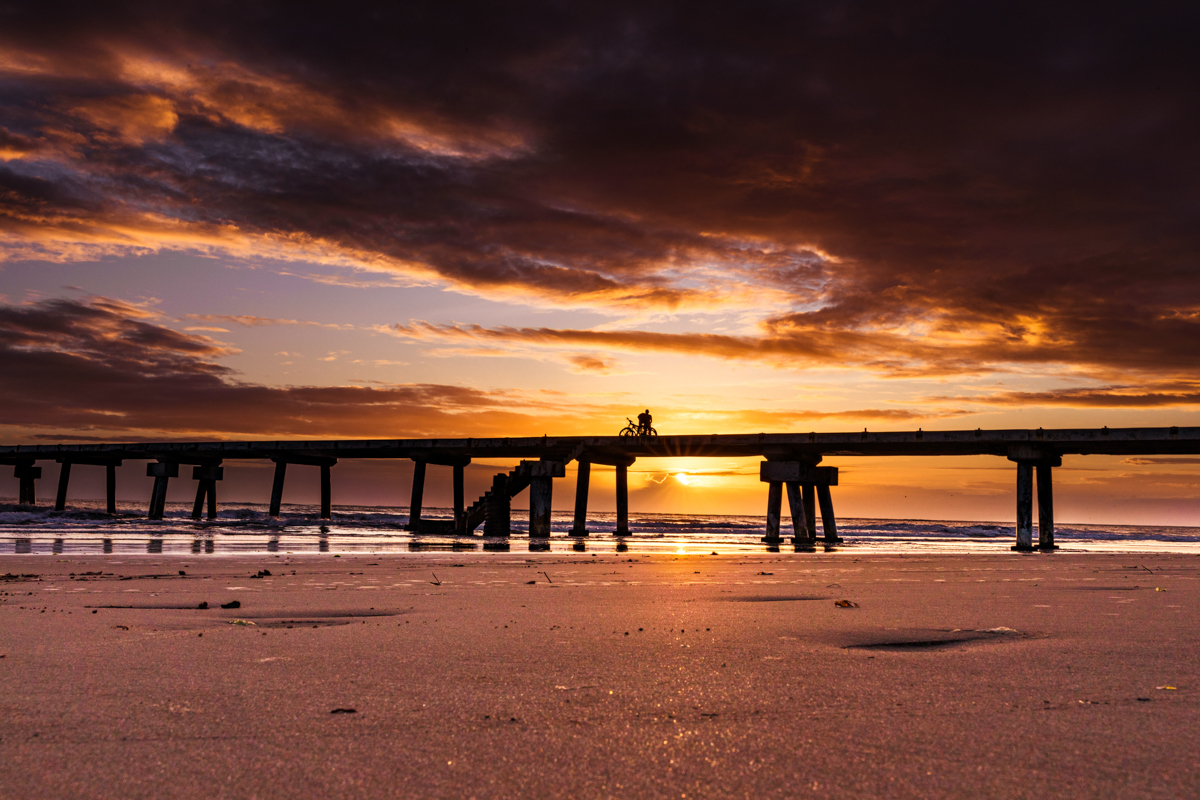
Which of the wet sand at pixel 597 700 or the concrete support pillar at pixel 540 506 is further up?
the wet sand at pixel 597 700

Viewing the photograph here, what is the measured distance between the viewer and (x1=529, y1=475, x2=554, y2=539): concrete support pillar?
124 feet

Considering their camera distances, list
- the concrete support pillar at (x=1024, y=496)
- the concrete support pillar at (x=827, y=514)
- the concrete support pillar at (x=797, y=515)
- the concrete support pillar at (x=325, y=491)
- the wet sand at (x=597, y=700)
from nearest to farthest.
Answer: the wet sand at (x=597, y=700), the concrete support pillar at (x=1024, y=496), the concrete support pillar at (x=797, y=515), the concrete support pillar at (x=827, y=514), the concrete support pillar at (x=325, y=491)

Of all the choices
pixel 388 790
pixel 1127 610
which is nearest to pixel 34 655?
pixel 388 790

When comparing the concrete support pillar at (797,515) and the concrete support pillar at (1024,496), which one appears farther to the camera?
the concrete support pillar at (797,515)

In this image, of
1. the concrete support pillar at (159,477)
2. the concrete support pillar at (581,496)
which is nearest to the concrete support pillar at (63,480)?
the concrete support pillar at (159,477)

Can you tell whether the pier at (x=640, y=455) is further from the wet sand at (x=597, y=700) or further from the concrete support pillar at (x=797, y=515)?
the wet sand at (x=597, y=700)

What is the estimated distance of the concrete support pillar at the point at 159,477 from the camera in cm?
5453

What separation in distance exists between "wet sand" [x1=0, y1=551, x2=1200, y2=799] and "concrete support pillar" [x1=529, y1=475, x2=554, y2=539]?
1209 inches

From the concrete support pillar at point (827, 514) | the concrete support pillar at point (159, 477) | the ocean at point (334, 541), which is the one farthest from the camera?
the concrete support pillar at point (159, 477)

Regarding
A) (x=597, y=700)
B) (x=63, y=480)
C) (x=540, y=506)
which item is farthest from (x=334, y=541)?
(x=63, y=480)

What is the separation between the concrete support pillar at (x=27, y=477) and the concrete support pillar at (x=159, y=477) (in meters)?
18.3

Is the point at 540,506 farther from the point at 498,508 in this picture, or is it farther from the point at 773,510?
the point at 773,510

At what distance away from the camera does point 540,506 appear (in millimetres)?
38250

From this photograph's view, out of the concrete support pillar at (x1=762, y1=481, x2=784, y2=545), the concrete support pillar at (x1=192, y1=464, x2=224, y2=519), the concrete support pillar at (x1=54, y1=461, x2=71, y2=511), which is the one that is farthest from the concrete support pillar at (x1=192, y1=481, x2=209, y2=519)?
the concrete support pillar at (x1=762, y1=481, x2=784, y2=545)
